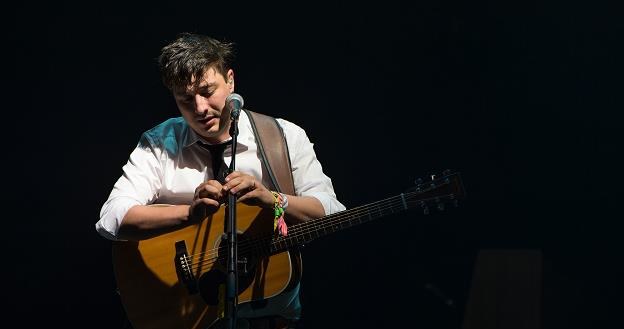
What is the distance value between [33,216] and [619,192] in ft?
9.85

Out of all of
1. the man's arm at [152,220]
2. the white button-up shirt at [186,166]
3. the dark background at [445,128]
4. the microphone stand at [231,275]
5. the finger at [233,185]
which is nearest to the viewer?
the microphone stand at [231,275]

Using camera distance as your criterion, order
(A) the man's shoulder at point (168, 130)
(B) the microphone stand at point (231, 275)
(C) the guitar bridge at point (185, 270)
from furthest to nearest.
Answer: (A) the man's shoulder at point (168, 130) < (C) the guitar bridge at point (185, 270) < (B) the microphone stand at point (231, 275)

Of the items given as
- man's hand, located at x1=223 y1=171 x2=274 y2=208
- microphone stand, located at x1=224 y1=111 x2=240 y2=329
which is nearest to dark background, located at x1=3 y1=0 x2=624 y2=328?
man's hand, located at x1=223 y1=171 x2=274 y2=208

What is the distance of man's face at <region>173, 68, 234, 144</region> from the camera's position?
9.50 feet

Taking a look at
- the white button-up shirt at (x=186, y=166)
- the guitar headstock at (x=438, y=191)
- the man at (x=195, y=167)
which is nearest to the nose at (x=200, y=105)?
the man at (x=195, y=167)

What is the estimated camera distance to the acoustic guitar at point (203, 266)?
2807 mm

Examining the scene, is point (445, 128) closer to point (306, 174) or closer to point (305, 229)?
point (306, 174)

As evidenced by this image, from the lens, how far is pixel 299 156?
3.10 meters

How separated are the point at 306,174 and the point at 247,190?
0.54 m

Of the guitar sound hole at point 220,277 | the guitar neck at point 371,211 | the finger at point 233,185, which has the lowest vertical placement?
the guitar sound hole at point 220,277

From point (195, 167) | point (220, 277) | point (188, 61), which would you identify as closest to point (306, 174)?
point (195, 167)

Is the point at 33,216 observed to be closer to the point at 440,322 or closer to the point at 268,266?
the point at 268,266

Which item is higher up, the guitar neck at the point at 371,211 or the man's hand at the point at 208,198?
the man's hand at the point at 208,198

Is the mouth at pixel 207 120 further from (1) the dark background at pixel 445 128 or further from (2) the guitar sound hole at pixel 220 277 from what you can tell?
(1) the dark background at pixel 445 128
